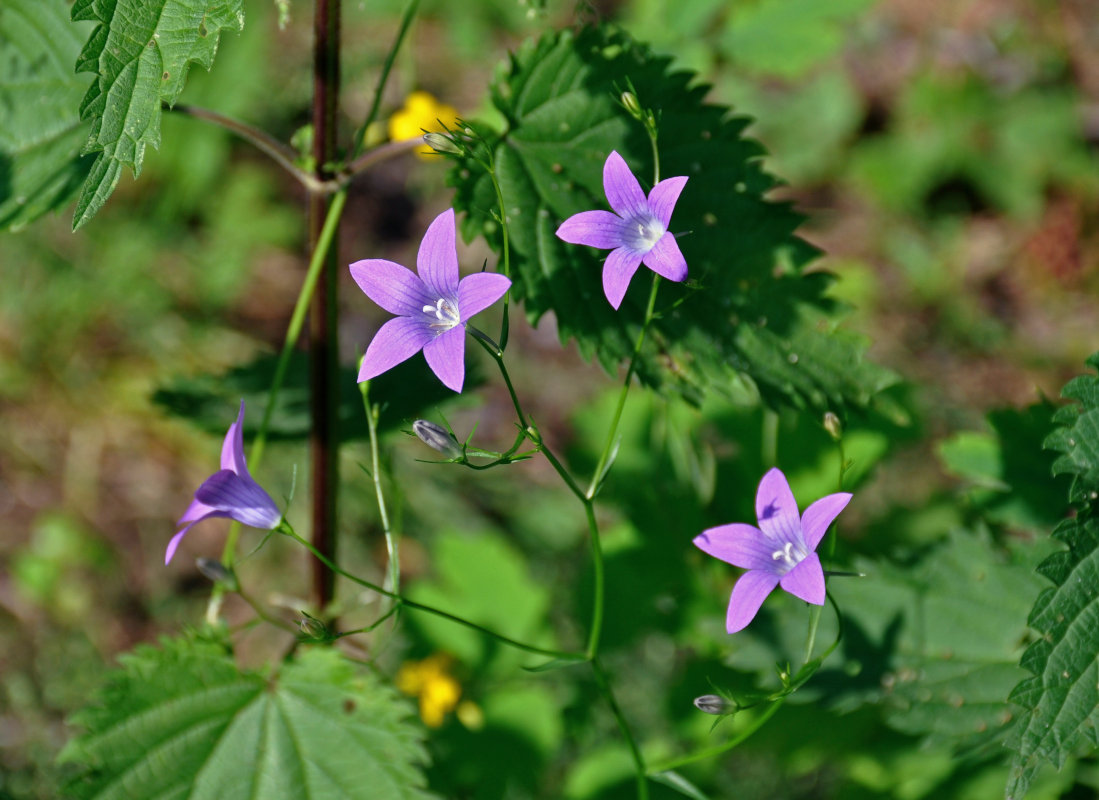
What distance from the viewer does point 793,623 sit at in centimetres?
238

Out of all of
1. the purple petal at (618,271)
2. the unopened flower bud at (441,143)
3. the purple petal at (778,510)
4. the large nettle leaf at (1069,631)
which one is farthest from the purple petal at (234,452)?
the large nettle leaf at (1069,631)

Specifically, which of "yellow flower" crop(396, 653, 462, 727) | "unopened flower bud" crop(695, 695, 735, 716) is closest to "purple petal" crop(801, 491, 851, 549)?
"unopened flower bud" crop(695, 695, 735, 716)

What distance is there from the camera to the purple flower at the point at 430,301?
158 cm

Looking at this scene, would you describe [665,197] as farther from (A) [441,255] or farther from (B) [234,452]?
(B) [234,452]

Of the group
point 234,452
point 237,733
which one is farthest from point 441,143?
point 237,733

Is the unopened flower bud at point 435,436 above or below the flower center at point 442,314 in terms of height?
below

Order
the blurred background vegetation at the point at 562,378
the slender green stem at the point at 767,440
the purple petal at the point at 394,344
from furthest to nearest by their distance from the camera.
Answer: the blurred background vegetation at the point at 562,378 < the slender green stem at the point at 767,440 < the purple petal at the point at 394,344

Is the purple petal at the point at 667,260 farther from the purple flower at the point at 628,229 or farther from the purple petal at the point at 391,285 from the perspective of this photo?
the purple petal at the point at 391,285

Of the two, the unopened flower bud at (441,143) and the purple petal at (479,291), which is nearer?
the purple petal at (479,291)

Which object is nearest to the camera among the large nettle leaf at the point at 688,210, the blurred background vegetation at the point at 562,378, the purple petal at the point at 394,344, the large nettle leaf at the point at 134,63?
the large nettle leaf at the point at 134,63

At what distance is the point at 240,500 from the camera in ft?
5.89

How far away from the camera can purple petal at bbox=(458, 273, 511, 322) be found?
1.54 metres

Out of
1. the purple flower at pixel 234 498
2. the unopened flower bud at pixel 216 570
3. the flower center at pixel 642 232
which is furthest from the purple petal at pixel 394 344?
the unopened flower bud at pixel 216 570

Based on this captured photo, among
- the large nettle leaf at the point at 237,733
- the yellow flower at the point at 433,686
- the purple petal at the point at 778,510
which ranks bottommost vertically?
the yellow flower at the point at 433,686
